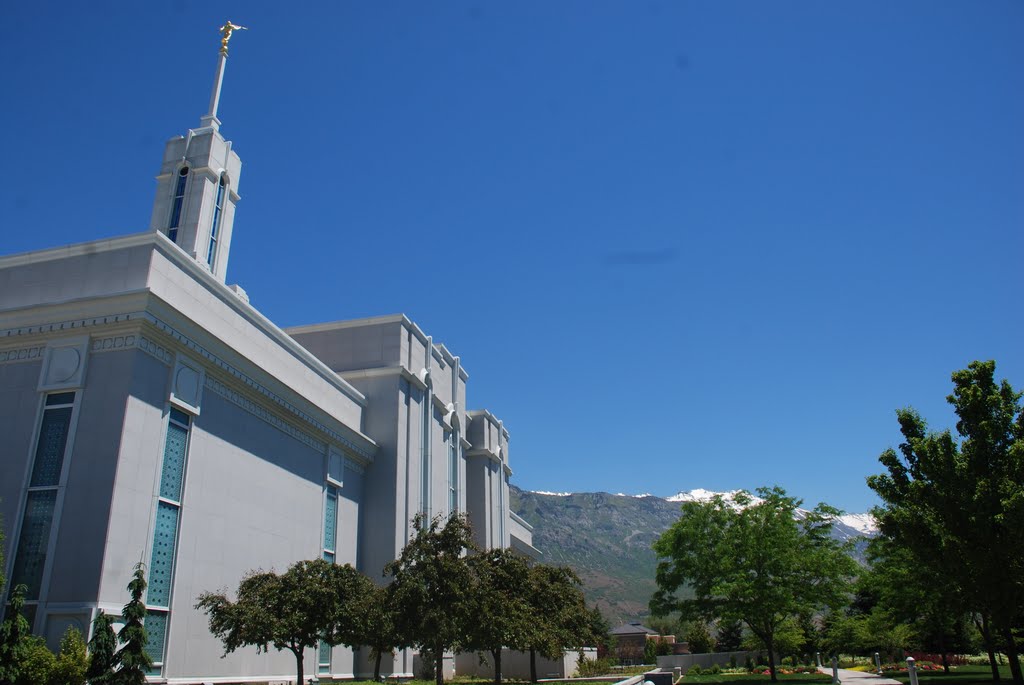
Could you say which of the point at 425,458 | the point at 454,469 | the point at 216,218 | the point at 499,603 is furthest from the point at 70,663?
the point at 454,469

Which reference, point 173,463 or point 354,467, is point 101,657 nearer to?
point 173,463

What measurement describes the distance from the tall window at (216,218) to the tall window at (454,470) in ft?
56.3

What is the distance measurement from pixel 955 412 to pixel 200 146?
31.0m

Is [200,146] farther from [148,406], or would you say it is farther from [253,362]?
[148,406]

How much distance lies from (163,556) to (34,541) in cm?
301

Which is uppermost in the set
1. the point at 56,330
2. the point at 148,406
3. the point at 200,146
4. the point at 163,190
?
the point at 200,146

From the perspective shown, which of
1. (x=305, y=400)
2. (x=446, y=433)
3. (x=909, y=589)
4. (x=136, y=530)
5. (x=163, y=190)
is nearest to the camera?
(x=136, y=530)

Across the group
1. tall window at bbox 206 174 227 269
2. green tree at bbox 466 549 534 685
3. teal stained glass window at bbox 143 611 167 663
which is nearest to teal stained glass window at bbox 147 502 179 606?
teal stained glass window at bbox 143 611 167 663

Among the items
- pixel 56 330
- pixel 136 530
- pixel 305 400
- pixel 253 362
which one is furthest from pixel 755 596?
pixel 56 330

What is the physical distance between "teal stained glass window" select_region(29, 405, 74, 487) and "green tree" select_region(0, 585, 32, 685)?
389 centimetres

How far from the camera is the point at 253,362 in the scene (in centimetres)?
2423

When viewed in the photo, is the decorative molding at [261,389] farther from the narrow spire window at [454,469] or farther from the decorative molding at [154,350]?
the narrow spire window at [454,469]

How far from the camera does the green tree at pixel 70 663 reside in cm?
1512

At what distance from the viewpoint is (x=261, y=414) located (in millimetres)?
25250
